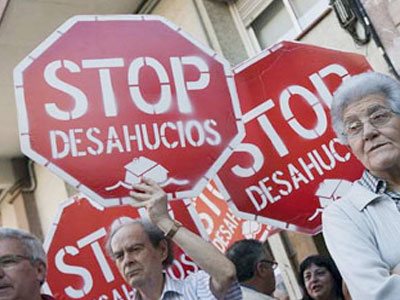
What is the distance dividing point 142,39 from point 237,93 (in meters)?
0.49

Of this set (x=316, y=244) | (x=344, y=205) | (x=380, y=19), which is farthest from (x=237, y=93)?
(x=316, y=244)

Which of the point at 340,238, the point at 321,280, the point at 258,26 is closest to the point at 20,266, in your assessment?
the point at 340,238

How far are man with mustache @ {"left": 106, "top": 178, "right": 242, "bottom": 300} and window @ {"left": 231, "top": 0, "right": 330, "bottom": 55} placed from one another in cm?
286

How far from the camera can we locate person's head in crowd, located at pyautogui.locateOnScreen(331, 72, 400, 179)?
1622 mm

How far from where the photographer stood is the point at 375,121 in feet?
5.48

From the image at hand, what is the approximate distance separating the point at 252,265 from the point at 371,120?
4.94 ft

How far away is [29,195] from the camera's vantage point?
8922mm

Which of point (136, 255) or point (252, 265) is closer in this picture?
point (136, 255)

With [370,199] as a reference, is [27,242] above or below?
above

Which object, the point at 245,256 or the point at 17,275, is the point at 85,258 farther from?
the point at 245,256

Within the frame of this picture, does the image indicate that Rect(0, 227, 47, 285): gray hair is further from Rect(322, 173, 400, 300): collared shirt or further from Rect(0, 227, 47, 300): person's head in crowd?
Rect(322, 173, 400, 300): collared shirt

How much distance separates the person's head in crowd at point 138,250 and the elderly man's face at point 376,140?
39.9 inches

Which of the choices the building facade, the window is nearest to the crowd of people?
the building facade

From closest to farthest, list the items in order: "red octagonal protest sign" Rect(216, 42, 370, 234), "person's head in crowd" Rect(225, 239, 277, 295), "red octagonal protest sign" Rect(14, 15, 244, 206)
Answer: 1. "red octagonal protest sign" Rect(14, 15, 244, 206)
2. "red octagonal protest sign" Rect(216, 42, 370, 234)
3. "person's head in crowd" Rect(225, 239, 277, 295)
